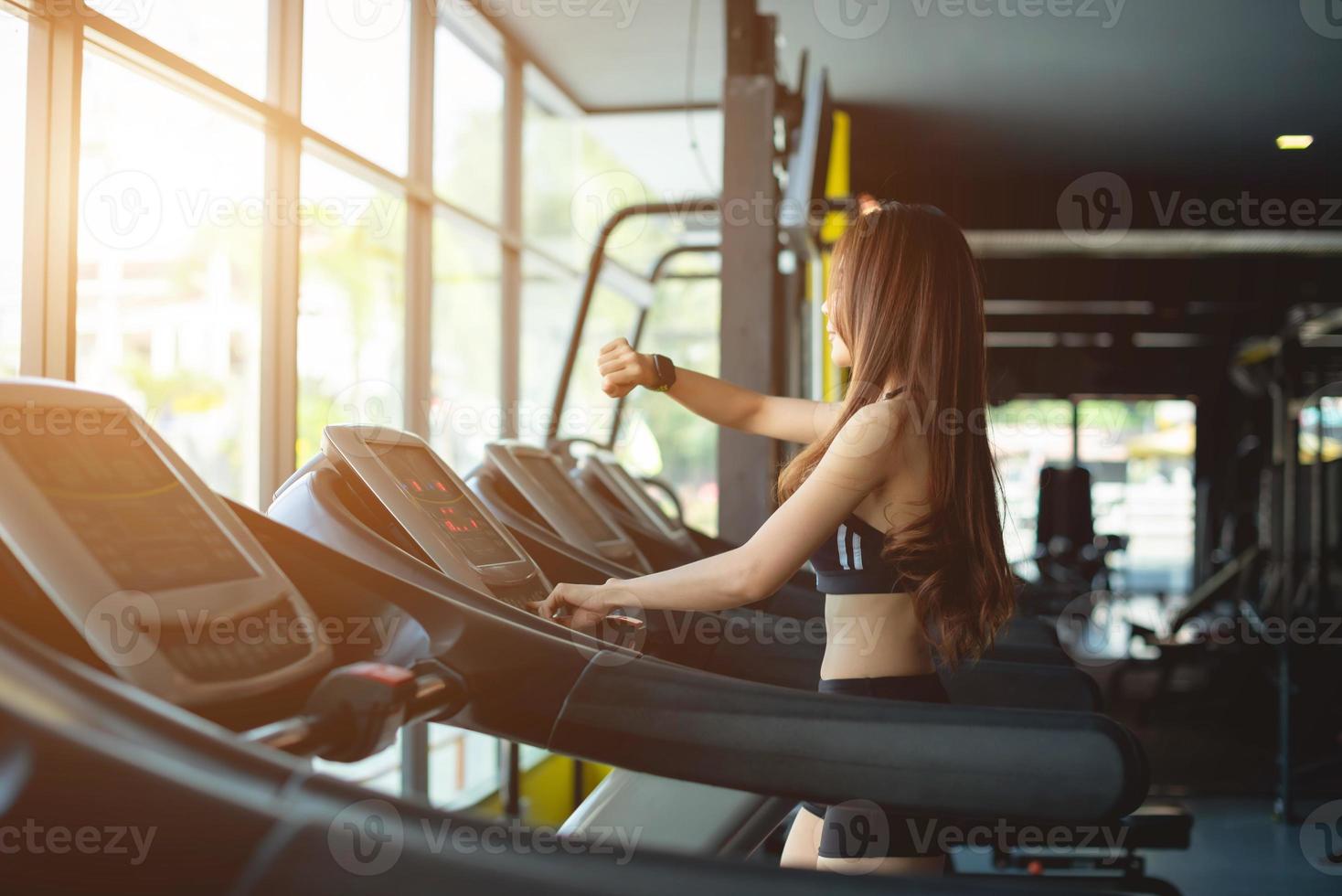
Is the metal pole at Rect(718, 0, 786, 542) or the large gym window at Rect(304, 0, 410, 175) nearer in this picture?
the metal pole at Rect(718, 0, 786, 542)

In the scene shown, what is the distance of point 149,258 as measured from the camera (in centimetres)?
300

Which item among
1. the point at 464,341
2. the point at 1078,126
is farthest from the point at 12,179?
the point at 1078,126

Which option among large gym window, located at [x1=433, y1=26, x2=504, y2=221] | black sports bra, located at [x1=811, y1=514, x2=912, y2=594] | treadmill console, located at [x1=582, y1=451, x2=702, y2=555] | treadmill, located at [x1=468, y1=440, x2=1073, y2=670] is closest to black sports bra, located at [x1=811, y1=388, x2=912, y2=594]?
black sports bra, located at [x1=811, y1=514, x2=912, y2=594]

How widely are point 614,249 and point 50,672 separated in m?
7.46

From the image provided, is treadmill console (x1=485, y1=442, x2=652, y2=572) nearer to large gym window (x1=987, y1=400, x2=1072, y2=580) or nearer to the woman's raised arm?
the woman's raised arm

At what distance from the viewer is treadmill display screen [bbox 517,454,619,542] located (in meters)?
2.38

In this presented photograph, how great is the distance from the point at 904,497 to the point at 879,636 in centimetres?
19

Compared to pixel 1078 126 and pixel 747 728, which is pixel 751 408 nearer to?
pixel 747 728

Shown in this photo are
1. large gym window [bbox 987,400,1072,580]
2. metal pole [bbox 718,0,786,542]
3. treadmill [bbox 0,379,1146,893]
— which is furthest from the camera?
large gym window [bbox 987,400,1072,580]

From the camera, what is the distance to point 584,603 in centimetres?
141

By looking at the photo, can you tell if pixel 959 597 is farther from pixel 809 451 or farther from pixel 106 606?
pixel 106 606

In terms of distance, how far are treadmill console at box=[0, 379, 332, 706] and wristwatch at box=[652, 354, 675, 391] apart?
83 centimetres

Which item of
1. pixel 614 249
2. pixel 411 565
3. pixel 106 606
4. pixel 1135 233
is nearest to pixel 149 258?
pixel 411 565

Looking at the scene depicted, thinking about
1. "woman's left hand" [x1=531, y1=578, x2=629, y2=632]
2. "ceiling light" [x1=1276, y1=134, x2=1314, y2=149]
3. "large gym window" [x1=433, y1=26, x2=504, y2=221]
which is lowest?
"woman's left hand" [x1=531, y1=578, x2=629, y2=632]
